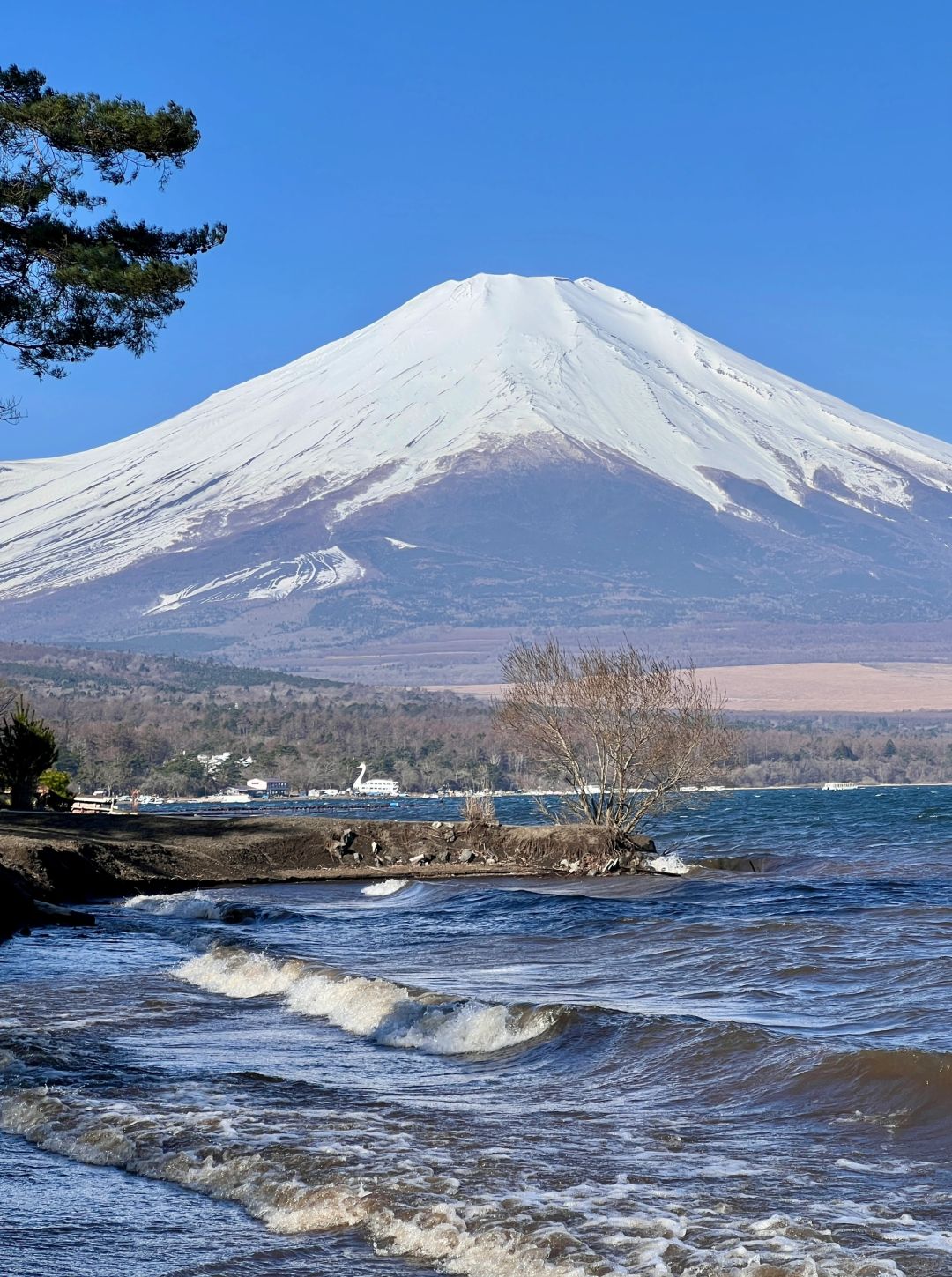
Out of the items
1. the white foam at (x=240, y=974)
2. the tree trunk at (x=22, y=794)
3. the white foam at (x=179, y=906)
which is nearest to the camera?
the white foam at (x=240, y=974)

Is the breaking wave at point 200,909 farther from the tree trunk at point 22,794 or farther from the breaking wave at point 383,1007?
the tree trunk at point 22,794

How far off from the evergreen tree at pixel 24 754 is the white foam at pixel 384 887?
8.19m

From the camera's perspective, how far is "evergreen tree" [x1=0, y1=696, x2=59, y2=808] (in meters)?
33.6

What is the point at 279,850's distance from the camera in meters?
31.6

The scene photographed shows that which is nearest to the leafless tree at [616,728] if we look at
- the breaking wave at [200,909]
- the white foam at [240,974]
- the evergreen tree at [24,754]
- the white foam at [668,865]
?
the white foam at [668,865]

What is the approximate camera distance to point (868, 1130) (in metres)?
8.89

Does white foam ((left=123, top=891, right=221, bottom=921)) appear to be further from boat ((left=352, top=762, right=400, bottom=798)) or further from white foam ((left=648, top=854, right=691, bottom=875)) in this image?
boat ((left=352, top=762, right=400, bottom=798))

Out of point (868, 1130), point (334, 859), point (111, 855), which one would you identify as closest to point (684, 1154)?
point (868, 1130)

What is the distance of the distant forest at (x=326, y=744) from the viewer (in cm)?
13575

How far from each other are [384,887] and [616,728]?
7.42 m

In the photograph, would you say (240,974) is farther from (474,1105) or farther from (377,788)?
(377,788)

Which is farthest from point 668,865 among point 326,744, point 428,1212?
point 326,744

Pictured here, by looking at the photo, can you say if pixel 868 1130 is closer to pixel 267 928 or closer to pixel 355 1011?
pixel 355 1011

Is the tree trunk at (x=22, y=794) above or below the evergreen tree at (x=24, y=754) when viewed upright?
below
